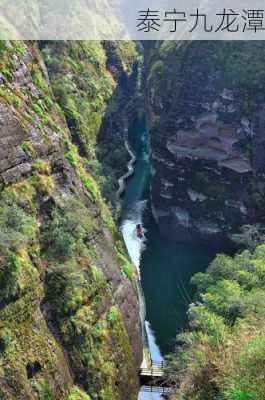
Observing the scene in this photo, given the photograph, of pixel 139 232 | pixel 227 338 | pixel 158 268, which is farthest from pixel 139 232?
pixel 227 338

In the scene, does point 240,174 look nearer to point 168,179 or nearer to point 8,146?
point 168,179

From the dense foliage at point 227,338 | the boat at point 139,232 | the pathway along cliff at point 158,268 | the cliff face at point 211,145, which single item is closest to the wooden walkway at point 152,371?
the pathway along cliff at point 158,268

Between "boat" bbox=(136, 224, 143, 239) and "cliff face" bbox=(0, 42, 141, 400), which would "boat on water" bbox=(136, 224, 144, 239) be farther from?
"cliff face" bbox=(0, 42, 141, 400)

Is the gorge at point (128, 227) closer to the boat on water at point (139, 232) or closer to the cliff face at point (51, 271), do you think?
the cliff face at point (51, 271)

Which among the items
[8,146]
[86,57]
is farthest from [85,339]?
[86,57]

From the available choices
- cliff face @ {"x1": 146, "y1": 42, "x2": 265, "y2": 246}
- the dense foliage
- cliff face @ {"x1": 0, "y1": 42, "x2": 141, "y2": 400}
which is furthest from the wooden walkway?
cliff face @ {"x1": 146, "y1": 42, "x2": 265, "y2": 246}

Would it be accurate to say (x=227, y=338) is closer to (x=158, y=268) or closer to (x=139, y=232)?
(x=158, y=268)
